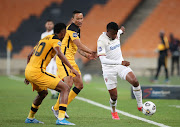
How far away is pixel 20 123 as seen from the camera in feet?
28.7

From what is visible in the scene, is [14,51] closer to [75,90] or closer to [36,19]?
[36,19]

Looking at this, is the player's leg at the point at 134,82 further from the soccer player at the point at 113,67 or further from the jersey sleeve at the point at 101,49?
the jersey sleeve at the point at 101,49

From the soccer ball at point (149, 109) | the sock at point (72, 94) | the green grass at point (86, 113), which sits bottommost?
the green grass at point (86, 113)

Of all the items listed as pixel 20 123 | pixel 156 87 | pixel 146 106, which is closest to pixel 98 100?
pixel 156 87

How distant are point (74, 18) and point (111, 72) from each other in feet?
5.03

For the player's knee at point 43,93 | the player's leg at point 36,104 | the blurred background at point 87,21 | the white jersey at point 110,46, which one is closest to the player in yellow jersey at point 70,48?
the white jersey at point 110,46

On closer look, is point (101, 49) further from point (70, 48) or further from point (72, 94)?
point (72, 94)

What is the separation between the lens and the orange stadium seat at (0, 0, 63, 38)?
101 feet

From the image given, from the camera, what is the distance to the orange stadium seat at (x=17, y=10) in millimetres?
30859

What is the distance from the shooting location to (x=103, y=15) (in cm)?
3114

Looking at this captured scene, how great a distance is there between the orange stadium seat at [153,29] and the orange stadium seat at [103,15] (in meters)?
1.67

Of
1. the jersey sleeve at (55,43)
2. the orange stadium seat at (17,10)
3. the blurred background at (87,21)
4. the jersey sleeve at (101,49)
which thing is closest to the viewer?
the jersey sleeve at (55,43)

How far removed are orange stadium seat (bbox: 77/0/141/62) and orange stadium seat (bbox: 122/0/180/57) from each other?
167cm

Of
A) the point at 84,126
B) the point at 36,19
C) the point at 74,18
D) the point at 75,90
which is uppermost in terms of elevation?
the point at 36,19
